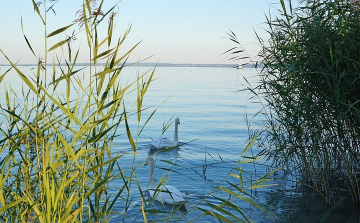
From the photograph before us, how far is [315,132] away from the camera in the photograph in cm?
639

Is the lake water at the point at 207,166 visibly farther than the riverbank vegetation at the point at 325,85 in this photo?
Yes

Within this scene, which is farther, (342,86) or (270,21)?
(270,21)

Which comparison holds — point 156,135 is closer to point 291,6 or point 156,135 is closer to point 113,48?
point 291,6

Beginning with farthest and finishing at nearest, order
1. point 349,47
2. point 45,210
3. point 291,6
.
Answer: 1. point 291,6
2. point 349,47
3. point 45,210

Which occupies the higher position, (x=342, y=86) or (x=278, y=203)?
(x=342, y=86)

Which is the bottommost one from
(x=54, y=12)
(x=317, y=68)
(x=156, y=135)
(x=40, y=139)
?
(x=156, y=135)

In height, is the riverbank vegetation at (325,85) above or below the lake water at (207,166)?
above

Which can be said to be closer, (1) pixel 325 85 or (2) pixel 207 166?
(1) pixel 325 85

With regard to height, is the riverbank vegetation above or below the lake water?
above

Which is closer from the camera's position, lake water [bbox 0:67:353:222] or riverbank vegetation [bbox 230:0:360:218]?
riverbank vegetation [bbox 230:0:360:218]

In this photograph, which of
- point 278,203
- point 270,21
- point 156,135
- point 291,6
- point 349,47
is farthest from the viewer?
point 156,135

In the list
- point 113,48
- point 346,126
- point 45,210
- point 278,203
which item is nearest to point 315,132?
point 346,126

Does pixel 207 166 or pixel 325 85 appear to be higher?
pixel 325 85

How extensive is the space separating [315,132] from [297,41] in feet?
4.46
